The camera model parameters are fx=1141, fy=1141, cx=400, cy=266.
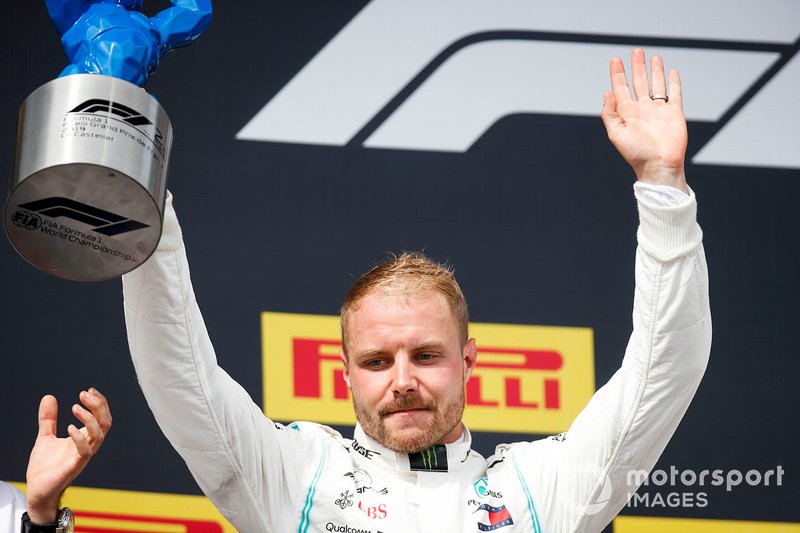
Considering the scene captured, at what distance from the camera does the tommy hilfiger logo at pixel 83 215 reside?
1.41 metres

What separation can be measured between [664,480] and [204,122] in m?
1.24

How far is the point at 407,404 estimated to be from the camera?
183cm

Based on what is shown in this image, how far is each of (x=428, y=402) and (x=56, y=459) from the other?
580 mm

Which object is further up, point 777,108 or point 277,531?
point 777,108

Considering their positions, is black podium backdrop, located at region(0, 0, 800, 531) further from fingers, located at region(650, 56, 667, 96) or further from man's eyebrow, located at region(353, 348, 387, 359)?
fingers, located at region(650, 56, 667, 96)

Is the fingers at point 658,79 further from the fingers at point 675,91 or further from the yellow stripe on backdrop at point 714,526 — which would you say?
the yellow stripe on backdrop at point 714,526

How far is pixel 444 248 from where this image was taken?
2.43 metres

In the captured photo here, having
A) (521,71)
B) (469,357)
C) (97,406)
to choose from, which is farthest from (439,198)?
(97,406)

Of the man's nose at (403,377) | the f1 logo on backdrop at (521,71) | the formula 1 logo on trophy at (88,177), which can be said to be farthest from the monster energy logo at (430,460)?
the f1 logo on backdrop at (521,71)

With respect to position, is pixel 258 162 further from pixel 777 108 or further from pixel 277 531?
pixel 777 108

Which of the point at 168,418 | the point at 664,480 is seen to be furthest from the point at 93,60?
the point at 664,480

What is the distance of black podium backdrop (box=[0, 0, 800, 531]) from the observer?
7.88ft

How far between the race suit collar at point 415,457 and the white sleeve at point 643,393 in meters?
0.12

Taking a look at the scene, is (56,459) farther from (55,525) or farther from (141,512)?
(141,512)
